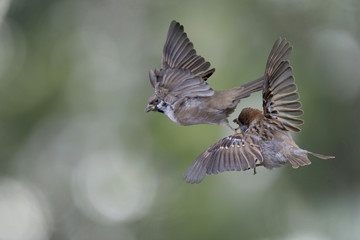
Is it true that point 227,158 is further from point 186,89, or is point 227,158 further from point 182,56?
point 182,56

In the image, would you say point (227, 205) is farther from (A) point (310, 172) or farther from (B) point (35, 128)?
(B) point (35, 128)

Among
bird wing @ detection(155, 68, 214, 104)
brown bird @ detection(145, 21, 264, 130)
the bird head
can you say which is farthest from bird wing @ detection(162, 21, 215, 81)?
the bird head

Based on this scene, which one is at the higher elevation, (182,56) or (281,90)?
(182,56)

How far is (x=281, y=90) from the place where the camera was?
265cm

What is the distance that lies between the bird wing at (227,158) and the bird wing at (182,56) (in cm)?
47

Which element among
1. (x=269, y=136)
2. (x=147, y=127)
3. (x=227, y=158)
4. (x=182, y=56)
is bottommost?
(x=227, y=158)

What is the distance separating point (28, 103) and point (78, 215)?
7.85 feet

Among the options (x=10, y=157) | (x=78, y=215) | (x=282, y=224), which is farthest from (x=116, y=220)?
(x=282, y=224)

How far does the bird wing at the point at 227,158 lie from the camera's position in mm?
2480

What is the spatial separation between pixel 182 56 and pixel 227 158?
2.65ft

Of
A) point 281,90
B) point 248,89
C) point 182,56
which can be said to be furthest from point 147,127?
point 281,90

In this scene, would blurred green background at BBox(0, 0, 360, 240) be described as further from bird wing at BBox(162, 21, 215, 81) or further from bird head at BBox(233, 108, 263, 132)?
bird wing at BBox(162, 21, 215, 81)

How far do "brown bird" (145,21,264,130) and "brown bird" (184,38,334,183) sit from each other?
177mm

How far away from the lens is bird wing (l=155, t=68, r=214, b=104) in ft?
8.91
